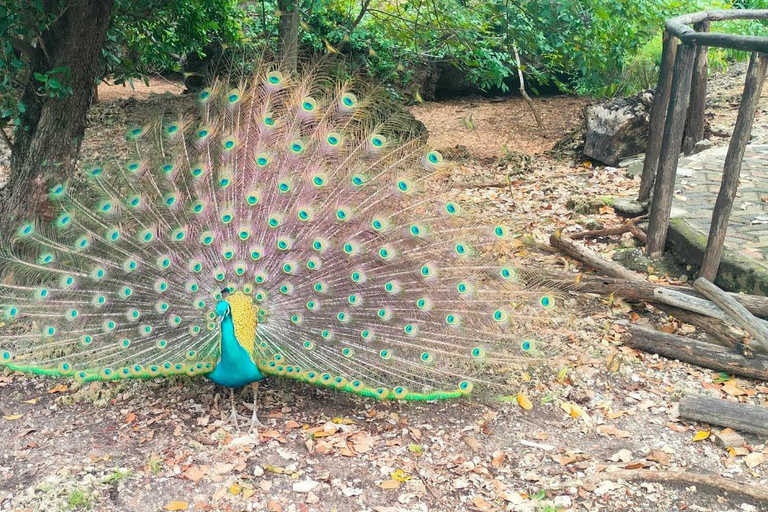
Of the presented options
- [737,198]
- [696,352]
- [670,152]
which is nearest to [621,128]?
[737,198]

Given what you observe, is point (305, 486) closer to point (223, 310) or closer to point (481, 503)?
point (481, 503)

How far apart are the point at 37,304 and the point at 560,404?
3.29m

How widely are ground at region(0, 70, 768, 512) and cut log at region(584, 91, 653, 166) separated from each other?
12.2ft

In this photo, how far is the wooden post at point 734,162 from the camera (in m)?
4.98

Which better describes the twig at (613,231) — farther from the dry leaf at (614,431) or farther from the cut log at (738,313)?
the dry leaf at (614,431)

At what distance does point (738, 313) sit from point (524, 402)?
145 cm

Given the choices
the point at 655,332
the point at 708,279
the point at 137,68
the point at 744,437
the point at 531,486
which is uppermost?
the point at 137,68

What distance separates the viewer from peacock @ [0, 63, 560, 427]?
4.30m

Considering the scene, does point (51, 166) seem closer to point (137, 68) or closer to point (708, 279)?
point (137, 68)

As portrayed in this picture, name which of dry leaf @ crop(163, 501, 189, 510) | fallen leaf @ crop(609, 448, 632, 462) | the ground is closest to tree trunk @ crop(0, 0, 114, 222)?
the ground

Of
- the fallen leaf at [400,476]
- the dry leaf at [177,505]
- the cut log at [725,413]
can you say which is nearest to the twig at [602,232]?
the cut log at [725,413]

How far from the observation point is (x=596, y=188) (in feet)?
27.0

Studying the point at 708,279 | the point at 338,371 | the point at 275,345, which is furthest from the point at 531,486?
the point at 708,279

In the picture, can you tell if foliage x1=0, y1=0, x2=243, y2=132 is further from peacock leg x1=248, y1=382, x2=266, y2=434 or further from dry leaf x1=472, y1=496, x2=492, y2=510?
dry leaf x1=472, y1=496, x2=492, y2=510
